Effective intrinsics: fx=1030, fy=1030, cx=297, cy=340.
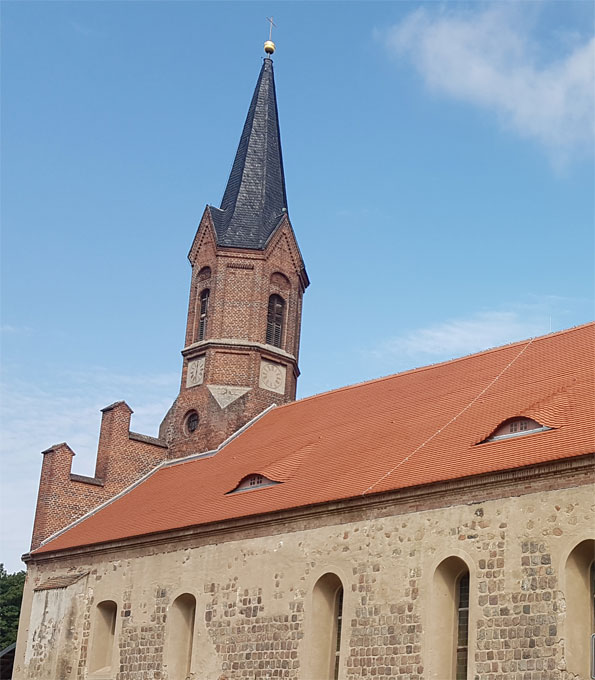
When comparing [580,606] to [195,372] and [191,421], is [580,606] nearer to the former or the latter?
[191,421]

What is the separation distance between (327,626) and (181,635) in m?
4.08

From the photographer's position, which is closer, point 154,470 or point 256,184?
point 154,470

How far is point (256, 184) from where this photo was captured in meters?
31.5

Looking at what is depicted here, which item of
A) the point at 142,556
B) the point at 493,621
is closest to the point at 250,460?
the point at 142,556

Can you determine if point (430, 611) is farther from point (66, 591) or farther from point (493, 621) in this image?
point (66, 591)

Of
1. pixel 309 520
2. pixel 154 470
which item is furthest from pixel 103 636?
pixel 309 520

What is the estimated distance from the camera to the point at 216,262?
99.5 ft

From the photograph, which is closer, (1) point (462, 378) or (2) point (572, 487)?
(2) point (572, 487)

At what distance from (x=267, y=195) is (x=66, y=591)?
13633 millimetres

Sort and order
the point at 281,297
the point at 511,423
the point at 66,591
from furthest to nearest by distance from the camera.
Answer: the point at 281,297
the point at 66,591
the point at 511,423

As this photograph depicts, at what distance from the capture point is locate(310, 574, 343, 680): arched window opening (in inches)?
696

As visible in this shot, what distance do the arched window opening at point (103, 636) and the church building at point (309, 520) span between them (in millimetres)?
44

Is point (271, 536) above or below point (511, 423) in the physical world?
below

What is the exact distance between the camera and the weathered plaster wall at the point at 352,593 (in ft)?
48.2
